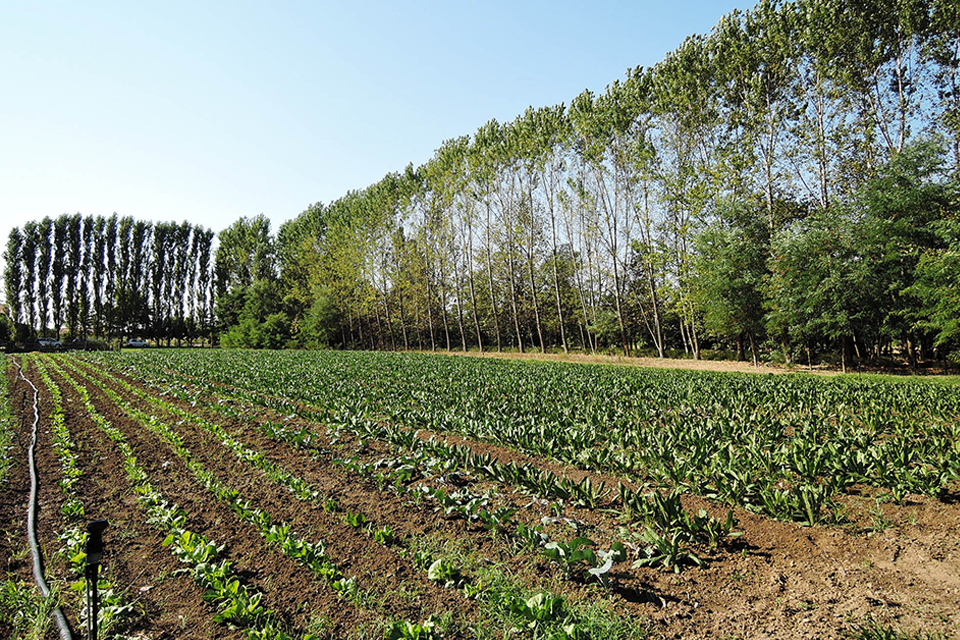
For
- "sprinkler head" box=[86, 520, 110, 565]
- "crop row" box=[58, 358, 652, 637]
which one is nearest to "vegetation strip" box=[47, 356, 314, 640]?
"crop row" box=[58, 358, 652, 637]

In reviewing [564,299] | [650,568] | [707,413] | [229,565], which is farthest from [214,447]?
[564,299]

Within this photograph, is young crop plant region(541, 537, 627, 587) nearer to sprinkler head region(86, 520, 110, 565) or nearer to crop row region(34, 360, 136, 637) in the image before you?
sprinkler head region(86, 520, 110, 565)

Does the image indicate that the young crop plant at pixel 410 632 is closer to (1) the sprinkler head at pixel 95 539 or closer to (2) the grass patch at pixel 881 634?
(1) the sprinkler head at pixel 95 539

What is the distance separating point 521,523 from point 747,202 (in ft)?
74.6

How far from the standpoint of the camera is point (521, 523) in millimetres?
3863

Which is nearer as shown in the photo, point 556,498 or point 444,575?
point 444,575

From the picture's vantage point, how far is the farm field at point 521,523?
302 centimetres

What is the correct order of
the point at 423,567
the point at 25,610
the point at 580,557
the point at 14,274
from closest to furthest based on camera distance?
the point at 25,610 → the point at 580,557 → the point at 423,567 → the point at 14,274


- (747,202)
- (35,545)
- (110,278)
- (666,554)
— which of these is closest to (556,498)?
(666,554)

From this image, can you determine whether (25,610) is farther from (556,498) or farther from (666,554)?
(666,554)

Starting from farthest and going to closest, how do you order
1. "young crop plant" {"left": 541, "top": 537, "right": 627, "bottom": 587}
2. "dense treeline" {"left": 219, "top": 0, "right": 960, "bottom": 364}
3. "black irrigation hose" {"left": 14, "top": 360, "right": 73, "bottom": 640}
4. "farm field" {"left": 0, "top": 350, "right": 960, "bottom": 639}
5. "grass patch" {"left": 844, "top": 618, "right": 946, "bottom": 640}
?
1. "dense treeline" {"left": 219, "top": 0, "right": 960, "bottom": 364}
2. "young crop plant" {"left": 541, "top": 537, "right": 627, "bottom": 587}
3. "farm field" {"left": 0, "top": 350, "right": 960, "bottom": 639}
4. "black irrigation hose" {"left": 14, "top": 360, "right": 73, "bottom": 640}
5. "grass patch" {"left": 844, "top": 618, "right": 946, "bottom": 640}

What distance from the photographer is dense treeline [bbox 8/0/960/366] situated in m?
16.3

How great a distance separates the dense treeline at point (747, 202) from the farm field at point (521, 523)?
1027cm

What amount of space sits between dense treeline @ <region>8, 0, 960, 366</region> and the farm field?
10.3 meters
